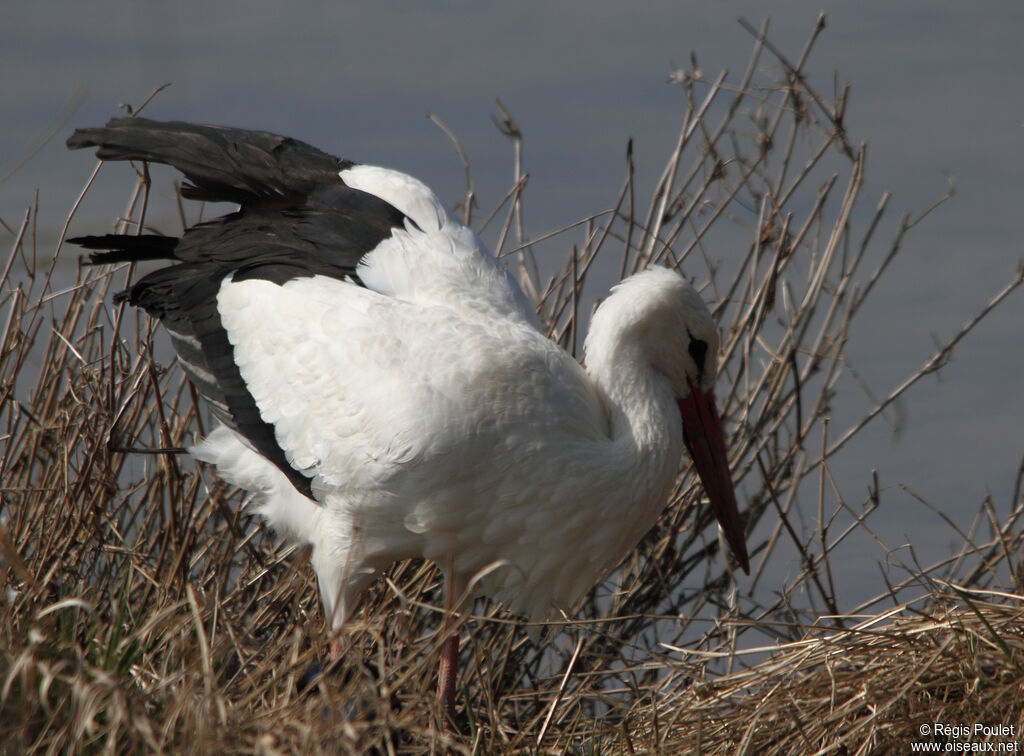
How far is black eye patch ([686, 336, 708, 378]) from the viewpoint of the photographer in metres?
3.10

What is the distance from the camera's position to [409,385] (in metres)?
2.78

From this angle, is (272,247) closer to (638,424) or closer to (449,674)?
(638,424)

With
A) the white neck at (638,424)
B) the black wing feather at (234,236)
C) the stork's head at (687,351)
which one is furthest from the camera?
the black wing feather at (234,236)

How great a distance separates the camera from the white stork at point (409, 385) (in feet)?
9.12

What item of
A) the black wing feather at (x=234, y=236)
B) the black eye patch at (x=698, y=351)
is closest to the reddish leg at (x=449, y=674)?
the black wing feather at (x=234, y=236)

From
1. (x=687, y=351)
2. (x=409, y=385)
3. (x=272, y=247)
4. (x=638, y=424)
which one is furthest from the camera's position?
(x=272, y=247)

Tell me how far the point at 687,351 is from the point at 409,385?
0.70 m

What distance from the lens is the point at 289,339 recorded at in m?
3.05

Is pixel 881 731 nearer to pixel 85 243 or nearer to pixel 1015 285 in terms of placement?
pixel 1015 285

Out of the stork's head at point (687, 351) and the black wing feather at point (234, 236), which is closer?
the stork's head at point (687, 351)

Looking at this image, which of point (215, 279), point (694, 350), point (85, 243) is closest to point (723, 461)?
point (694, 350)

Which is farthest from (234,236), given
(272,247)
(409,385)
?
(409,385)

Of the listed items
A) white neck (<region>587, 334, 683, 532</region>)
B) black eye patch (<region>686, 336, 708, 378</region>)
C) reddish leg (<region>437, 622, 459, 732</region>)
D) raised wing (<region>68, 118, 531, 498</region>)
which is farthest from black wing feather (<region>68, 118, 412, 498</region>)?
black eye patch (<region>686, 336, 708, 378</region>)

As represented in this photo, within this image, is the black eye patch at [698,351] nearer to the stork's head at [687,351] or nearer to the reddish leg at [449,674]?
the stork's head at [687,351]
